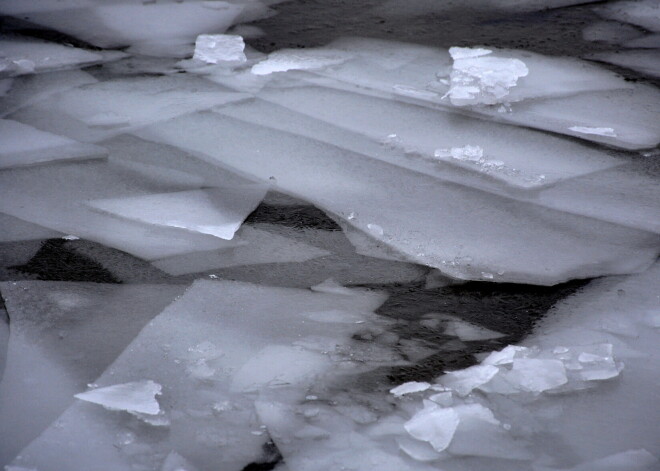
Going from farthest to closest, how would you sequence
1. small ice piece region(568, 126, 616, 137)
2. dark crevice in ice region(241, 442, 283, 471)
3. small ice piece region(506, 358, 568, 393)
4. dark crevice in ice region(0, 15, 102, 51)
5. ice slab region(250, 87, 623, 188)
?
dark crevice in ice region(0, 15, 102, 51)
small ice piece region(568, 126, 616, 137)
ice slab region(250, 87, 623, 188)
small ice piece region(506, 358, 568, 393)
dark crevice in ice region(241, 442, 283, 471)

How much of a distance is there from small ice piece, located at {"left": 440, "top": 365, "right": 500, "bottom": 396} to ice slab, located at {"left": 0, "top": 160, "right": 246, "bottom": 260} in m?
0.59

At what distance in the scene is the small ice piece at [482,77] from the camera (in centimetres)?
212

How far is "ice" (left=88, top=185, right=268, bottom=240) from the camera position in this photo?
5.28 feet

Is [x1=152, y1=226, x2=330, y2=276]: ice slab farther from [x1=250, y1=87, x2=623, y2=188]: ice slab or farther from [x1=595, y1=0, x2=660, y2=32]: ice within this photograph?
[x1=595, y1=0, x2=660, y2=32]: ice

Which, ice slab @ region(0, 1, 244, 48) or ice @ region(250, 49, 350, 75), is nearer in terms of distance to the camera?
ice @ region(250, 49, 350, 75)

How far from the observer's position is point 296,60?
94.1 inches

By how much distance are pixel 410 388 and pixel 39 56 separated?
187 cm

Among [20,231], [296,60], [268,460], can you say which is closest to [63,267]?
[20,231]

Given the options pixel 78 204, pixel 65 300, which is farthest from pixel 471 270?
pixel 78 204

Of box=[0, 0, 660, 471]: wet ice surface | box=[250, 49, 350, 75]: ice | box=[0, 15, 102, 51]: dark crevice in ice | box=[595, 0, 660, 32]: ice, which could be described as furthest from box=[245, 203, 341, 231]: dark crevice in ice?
box=[595, 0, 660, 32]: ice

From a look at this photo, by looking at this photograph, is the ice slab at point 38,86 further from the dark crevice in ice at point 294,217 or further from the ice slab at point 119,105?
the dark crevice in ice at point 294,217

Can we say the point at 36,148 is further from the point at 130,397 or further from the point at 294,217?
the point at 130,397

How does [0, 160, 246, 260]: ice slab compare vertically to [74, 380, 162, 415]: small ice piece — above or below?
above

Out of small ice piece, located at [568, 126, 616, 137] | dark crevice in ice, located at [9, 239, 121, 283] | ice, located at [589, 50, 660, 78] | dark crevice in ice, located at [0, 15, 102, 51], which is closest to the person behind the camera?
dark crevice in ice, located at [9, 239, 121, 283]
